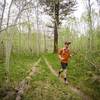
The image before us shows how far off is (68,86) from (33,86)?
71.9 inches

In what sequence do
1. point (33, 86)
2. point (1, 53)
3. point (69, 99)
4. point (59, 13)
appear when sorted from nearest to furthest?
point (69, 99) → point (33, 86) → point (1, 53) → point (59, 13)

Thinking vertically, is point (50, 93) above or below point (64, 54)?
below

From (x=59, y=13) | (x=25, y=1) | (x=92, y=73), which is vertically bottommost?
(x=92, y=73)

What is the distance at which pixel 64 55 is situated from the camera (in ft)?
42.0

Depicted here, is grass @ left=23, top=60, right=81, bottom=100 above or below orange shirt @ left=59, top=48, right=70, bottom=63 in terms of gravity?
below

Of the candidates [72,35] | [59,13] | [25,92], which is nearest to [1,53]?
[59,13]

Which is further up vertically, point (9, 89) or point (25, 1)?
point (25, 1)

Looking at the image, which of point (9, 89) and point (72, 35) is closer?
point (9, 89)

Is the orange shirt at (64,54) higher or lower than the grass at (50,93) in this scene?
higher

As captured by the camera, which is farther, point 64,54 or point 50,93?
point 64,54

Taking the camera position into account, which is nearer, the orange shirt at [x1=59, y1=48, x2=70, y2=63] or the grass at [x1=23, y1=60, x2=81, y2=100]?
the grass at [x1=23, y1=60, x2=81, y2=100]

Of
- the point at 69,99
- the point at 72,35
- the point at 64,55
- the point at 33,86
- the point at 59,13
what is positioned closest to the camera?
the point at 69,99

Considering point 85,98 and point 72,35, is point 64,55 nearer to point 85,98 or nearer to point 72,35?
point 85,98

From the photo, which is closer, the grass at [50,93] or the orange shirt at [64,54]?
the grass at [50,93]
